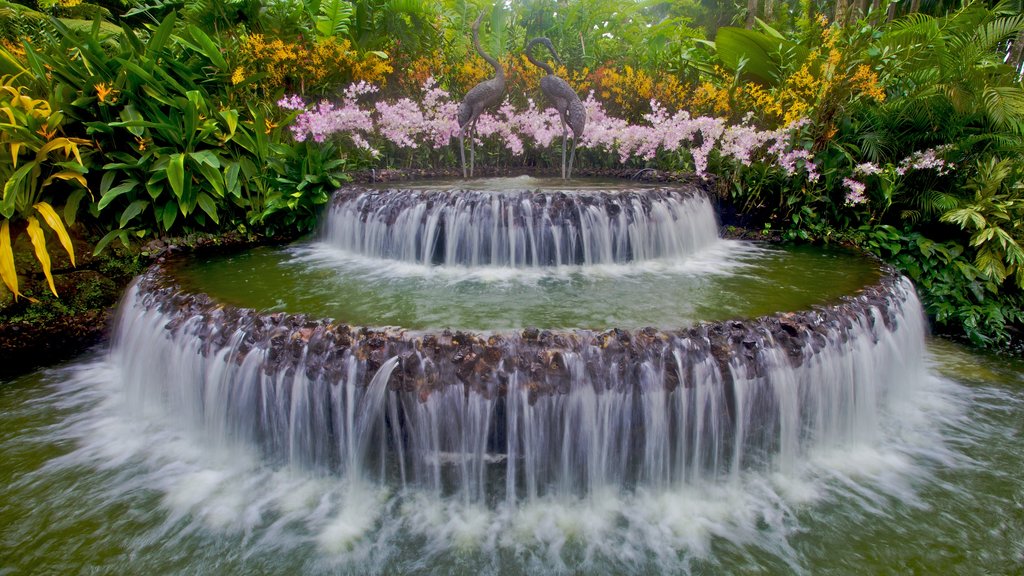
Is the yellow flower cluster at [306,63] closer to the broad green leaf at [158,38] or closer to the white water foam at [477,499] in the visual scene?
the broad green leaf at [158,38]

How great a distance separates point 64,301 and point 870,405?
312 inches

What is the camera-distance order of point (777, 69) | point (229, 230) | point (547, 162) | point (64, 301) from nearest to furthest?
point (64, 301) < point (229, 230) < point (777, 69) < point (547, 162)

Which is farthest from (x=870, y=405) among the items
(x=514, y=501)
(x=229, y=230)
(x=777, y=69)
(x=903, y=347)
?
(x=229, y=230)

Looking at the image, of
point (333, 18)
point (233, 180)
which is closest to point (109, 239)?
point (233, 180)

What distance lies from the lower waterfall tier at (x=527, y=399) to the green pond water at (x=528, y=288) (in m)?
0.34

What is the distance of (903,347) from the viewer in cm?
451

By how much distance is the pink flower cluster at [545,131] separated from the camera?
7.22m

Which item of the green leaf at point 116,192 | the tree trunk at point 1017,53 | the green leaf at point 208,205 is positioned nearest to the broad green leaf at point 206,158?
the green leaf at point 208,205

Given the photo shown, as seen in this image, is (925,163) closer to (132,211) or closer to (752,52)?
(752,52)

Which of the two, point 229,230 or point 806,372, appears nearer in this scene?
point 806,372

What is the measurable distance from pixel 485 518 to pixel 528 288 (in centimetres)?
209

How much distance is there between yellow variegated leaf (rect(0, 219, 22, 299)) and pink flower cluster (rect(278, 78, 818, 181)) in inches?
131

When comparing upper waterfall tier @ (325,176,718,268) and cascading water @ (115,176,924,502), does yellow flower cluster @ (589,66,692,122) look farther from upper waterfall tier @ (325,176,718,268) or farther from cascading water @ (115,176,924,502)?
cascading water @ (115,176,924,502)

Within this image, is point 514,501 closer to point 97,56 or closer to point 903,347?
point 903,347
